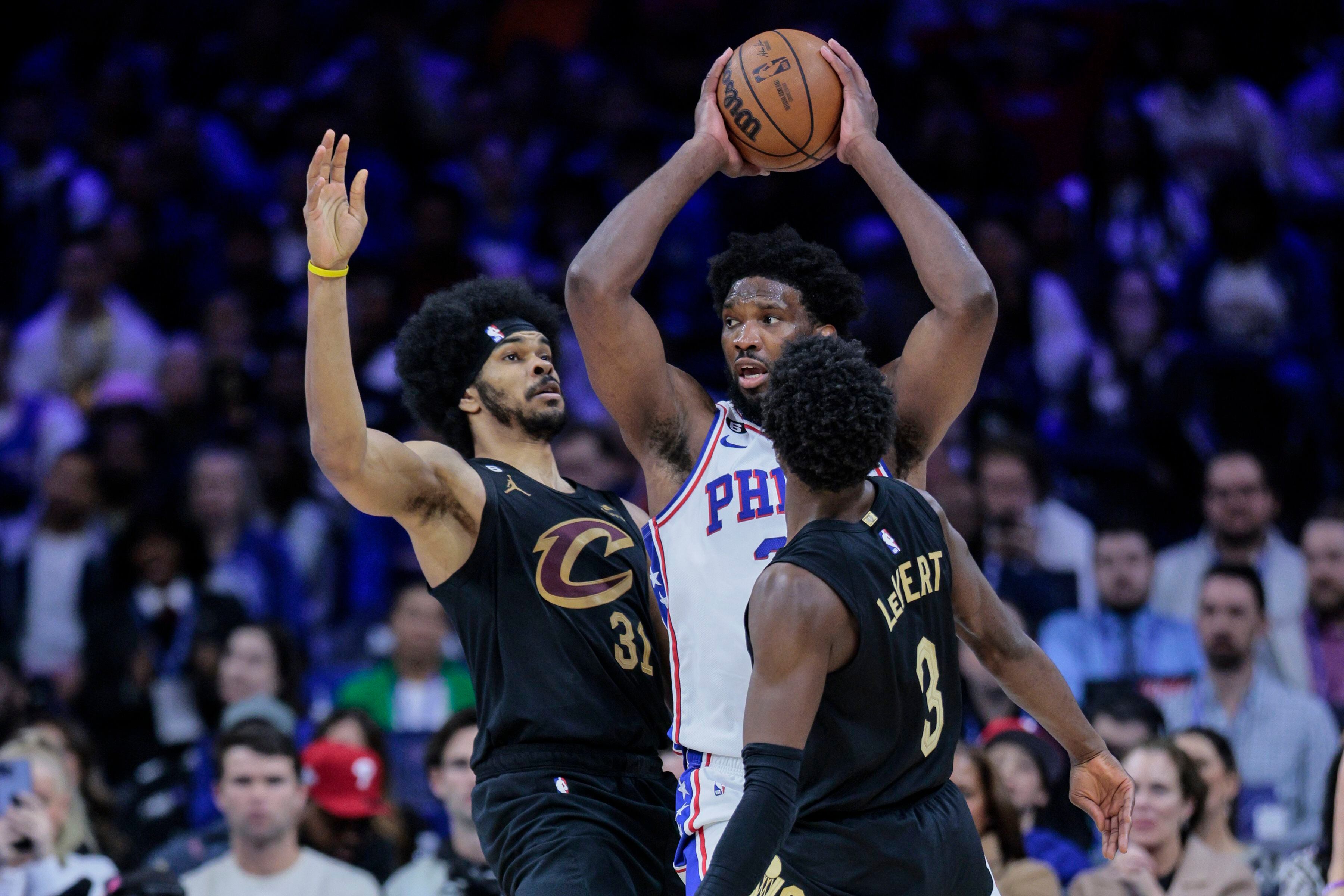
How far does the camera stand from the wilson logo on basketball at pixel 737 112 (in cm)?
483

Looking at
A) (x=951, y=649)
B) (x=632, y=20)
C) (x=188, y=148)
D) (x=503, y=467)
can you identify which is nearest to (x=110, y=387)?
(x=188, y=148)

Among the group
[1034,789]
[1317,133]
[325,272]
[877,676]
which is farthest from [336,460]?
[1317,133]

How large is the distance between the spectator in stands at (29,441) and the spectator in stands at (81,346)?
0.88 ft

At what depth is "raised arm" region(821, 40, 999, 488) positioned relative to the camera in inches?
181

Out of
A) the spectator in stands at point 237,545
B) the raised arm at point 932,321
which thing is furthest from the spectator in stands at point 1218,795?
the spectator in stands at point 237,545

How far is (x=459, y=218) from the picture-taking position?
11297 mm

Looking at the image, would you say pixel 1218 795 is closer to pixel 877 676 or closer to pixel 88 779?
pixel 877 676

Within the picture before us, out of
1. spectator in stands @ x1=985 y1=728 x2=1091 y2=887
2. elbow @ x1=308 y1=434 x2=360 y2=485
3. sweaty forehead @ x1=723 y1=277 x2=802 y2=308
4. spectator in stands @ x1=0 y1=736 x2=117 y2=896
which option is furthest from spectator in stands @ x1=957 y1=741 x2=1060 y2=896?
spectator in stands @ x1=0 y1=736 x2=117 y2=896

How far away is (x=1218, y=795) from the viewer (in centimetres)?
676

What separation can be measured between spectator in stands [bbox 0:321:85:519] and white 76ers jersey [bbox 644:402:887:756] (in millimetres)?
6601

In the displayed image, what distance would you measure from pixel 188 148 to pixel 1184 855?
851 centimetres

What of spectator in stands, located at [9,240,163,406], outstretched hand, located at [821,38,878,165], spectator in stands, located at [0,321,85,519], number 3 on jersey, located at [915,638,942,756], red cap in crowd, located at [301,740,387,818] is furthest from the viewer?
spectator in stands, located at [9,240,163,406]

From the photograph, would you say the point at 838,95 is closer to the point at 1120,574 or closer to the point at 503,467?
the point at 503,467

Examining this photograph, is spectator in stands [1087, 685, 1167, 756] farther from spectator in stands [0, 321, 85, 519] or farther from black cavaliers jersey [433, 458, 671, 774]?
spectator in stands [0, 321, 85, 519]
